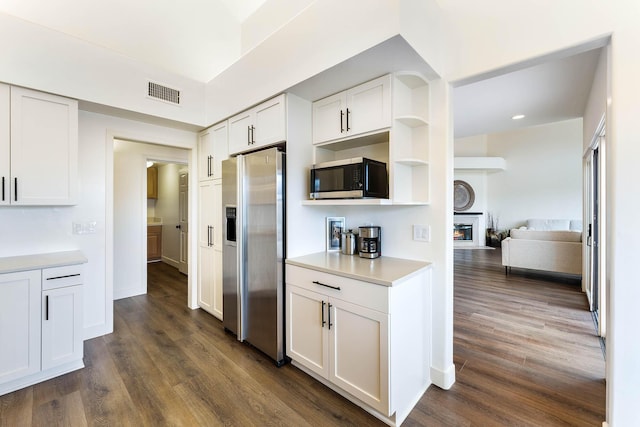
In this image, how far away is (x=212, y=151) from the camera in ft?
11.1

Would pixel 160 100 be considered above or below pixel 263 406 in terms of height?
above

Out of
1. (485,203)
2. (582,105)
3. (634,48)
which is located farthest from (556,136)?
(634,48)

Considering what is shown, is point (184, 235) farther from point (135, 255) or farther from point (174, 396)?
point (174, 396)

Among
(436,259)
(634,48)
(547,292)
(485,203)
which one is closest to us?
(634,48)

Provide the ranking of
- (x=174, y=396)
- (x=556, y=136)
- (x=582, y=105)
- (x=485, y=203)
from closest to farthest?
(x=174, y=396) → (x=582, y=105) → (x=556, y=136) → (x=485, y=203)

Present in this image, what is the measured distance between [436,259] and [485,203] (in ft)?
29.1

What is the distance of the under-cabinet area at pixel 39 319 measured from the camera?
2004 mm

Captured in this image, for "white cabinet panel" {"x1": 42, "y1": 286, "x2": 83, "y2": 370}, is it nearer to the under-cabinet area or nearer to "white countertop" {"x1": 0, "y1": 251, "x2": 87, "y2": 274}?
the under-cabinet area

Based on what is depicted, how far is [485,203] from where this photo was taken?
945cm

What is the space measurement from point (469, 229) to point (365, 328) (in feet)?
29.2

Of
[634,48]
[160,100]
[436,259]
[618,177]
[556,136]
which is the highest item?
[556,136]

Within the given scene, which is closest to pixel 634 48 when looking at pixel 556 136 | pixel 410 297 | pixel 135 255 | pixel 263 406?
pixel 410 297

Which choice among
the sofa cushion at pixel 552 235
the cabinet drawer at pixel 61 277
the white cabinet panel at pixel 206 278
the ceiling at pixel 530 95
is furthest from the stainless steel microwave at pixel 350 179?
the sofa cushion at pixel 552 235

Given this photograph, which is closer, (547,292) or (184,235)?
(547,292)
